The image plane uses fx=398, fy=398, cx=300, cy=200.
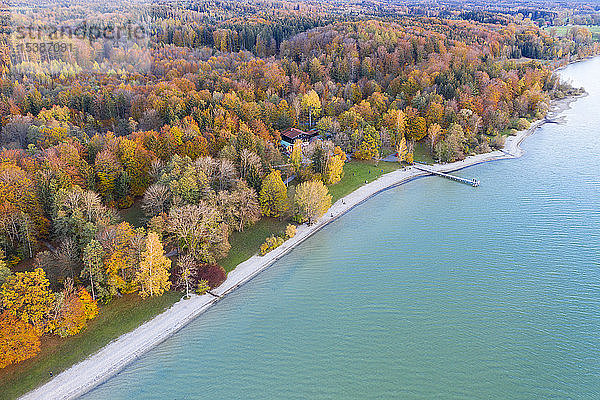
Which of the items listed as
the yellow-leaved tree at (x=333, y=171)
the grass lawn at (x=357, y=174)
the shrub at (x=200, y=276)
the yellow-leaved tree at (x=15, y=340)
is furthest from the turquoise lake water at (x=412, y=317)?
the yellow-leaved tree at (x=333, y=171)

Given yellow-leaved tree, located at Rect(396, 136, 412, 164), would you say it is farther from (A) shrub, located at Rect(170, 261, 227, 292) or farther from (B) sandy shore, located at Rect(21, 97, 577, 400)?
(A) shrub, located at Rect(170, 261, 227, 292)

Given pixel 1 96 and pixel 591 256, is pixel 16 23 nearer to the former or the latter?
pixel 1 96

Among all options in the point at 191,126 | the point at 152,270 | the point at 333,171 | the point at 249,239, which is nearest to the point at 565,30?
the point at 333,171

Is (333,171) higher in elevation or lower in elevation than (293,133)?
lower

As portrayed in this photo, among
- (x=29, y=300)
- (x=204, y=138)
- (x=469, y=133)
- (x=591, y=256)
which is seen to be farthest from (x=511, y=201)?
(x=29, y=300)

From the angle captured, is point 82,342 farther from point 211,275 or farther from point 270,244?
point 270,244

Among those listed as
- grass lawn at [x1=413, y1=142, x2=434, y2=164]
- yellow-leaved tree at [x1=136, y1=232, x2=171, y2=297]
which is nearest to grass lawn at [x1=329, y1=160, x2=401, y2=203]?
grass lawn at [x1=413, y1=142, x2=434, y2=164]

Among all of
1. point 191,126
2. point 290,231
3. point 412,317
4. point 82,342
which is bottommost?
point 412,317
